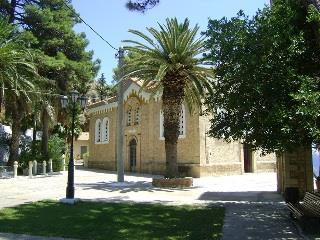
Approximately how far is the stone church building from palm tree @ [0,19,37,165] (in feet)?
26.5

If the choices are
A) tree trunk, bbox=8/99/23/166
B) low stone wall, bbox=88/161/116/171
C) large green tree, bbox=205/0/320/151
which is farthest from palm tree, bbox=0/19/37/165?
large green tree, bbox=205/0/320/151

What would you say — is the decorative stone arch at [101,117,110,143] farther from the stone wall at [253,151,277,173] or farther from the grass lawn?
the grass lawn

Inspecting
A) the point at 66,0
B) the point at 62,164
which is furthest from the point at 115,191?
the point at 66,0

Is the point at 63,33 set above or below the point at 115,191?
above

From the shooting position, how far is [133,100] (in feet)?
118

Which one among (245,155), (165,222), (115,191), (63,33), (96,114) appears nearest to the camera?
(165,222)

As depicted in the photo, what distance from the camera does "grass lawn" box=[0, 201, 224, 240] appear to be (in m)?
9.78

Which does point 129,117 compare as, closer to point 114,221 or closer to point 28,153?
point 28,153

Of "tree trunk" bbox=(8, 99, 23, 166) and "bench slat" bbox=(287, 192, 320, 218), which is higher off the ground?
"tree trunk" bbox=(8, 99, 23, 166)

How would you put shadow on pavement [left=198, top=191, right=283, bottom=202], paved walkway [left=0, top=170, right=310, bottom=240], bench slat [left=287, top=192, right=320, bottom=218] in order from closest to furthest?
bench slat [left=287, top=192, right=320, bottom=218] → paved walkway [left=0, top=170, right=310, bottom=240] → shadow on pavement [left=198, top=191, right=283, bottom=202]

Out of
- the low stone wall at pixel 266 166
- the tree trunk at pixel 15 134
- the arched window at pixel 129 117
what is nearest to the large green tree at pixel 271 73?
the tree trunk at pixel 15 134

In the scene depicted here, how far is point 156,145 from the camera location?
33.0 metres

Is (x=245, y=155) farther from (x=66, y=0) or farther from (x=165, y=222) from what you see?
(x=165, y=222)

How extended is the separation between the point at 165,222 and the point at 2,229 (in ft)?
13.1
